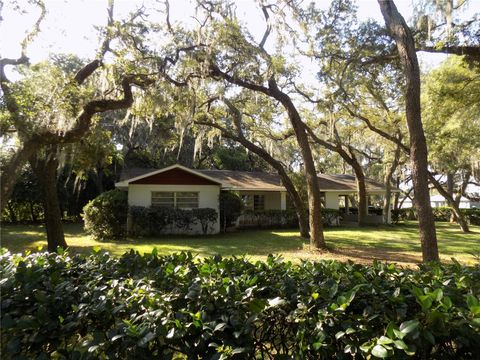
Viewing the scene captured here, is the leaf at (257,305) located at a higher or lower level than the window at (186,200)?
lower

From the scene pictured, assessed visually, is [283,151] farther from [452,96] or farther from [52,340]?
[52,340]

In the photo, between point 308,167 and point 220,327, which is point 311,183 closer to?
point 308,167

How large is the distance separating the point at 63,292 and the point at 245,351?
1.41 metres

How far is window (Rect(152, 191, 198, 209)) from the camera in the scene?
18688 millimetres

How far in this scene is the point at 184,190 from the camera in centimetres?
1891

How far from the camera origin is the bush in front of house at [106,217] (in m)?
16.2

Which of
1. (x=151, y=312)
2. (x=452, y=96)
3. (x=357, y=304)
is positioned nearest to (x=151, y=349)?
(x=151, y=312)

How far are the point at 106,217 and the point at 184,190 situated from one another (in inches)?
170

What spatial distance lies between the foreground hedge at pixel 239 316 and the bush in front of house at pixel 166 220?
47.6ft

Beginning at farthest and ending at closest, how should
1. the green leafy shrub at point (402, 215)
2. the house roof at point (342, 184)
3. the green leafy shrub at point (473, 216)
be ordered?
the green leafy shrub at point (473, 216)
the green leafy shrub at point (402, 215)
the house roof at point (342, 184)

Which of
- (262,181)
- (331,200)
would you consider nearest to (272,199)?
(262,181)

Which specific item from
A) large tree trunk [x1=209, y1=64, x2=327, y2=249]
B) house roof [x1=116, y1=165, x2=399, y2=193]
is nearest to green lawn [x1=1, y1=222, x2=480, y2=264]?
large tree trunk [x1=209, y1=64, x2=327, y2=249]

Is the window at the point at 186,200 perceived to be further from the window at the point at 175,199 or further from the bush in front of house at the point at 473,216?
the bush in front of house at the point at 473,216

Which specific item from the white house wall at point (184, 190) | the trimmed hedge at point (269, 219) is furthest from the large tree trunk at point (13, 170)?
the trimmed hedge at point (269, 219)
